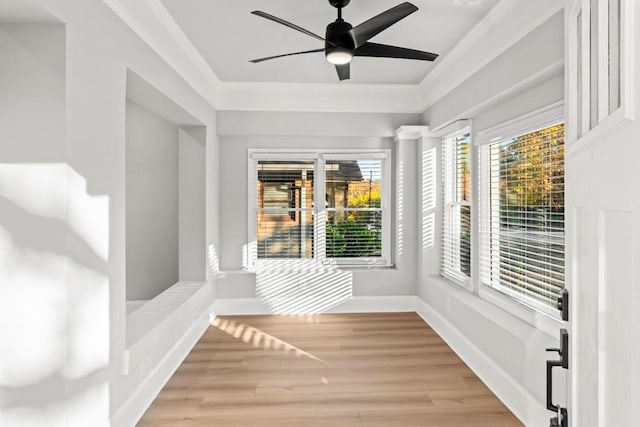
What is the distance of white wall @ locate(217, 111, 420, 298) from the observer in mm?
5125

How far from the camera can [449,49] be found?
377 cm

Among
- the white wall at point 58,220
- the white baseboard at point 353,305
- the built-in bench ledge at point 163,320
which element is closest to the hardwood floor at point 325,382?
the built-in bench ledge at point 163,320

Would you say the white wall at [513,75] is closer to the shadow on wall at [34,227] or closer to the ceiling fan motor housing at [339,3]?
the ceiling fan motor housing at [339,3]

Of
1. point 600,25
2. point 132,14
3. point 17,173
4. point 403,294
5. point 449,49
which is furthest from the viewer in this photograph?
point 403,294

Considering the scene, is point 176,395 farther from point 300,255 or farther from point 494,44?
point 494,44

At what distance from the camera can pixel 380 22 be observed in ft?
8.35

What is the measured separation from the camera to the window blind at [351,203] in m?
5.41

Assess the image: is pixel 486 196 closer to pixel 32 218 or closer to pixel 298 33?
pixel 298 33

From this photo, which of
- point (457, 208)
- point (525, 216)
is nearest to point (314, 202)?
point (457, 208)

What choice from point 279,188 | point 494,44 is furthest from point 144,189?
point 494,44

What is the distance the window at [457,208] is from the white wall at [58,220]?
3159 millimetres

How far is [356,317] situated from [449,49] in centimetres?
303

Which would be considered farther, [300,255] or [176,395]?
[300,255]

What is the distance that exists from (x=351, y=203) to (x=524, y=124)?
8.84ft
